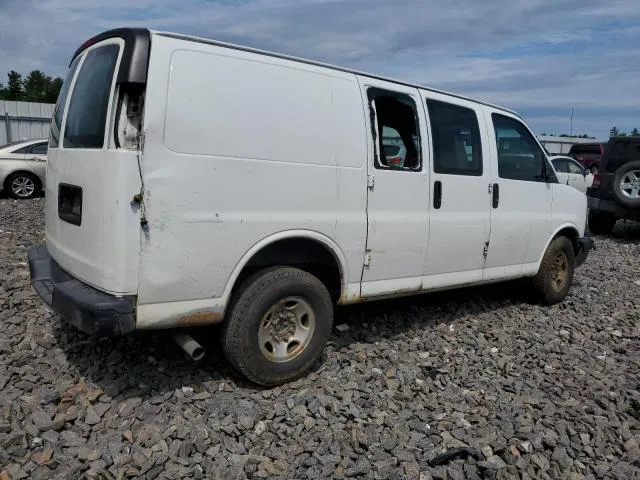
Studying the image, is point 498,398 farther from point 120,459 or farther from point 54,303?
point 54,303

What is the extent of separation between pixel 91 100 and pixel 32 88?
66.9 m

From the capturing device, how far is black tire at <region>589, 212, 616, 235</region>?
1131 centimetres

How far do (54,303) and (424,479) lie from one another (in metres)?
2.35

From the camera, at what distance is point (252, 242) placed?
356cm

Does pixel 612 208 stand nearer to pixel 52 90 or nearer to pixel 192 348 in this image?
pixel 192 348

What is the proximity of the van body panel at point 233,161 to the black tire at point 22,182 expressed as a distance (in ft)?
36.3

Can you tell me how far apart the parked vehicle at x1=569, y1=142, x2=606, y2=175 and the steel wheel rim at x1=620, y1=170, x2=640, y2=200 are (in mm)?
10612

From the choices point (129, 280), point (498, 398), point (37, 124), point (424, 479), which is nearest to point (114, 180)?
point (129, 280)

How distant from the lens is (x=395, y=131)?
4.43 metres

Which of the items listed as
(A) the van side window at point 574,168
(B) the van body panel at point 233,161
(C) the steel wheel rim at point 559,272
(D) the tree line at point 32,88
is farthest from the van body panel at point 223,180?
(D) the tree line at point 32,88

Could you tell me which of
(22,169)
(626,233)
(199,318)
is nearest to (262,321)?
(199,318)

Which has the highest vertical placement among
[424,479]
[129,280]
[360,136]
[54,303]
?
[360,136]

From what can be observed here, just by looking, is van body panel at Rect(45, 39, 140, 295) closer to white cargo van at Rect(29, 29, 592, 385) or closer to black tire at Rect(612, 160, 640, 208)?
white cargo van at Rect(29, 29, 592, 385)

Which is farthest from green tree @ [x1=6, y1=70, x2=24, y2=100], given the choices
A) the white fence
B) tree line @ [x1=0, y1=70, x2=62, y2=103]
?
the white fence
